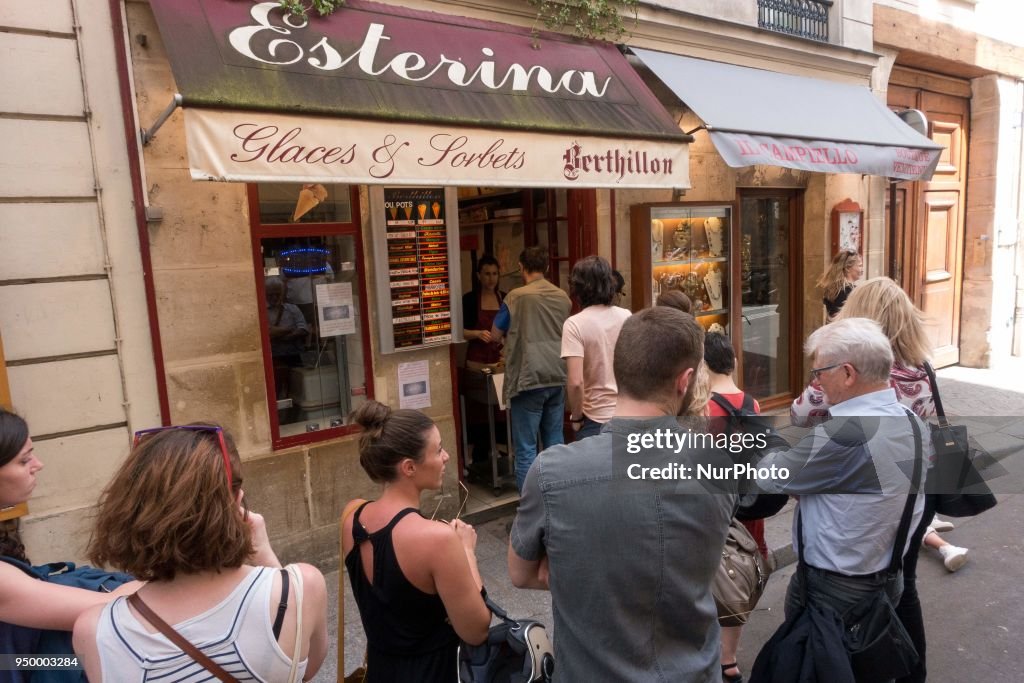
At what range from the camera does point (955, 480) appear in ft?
8.81

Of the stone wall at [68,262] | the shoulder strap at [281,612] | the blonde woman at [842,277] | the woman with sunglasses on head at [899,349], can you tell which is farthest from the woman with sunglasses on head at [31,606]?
the blonde woman at [842,277]

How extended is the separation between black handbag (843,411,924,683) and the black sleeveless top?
1403mm

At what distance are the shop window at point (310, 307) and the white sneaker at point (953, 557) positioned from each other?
4158 mm

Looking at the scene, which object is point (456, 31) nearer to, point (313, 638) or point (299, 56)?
point (299, 56)

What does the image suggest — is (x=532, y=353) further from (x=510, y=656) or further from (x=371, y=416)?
(x=510, y=656)

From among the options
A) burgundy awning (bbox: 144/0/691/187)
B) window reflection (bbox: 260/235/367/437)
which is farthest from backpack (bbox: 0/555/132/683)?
window reflection (bbox: 260/235/367/437)

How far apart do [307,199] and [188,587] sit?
3359 millimetres

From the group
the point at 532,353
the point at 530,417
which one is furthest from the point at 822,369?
the point at 530,417

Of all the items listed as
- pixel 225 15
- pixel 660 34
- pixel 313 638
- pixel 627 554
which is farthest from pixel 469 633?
pixel 660 34

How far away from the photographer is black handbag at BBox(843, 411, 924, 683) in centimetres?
239

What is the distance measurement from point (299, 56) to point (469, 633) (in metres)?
3.32

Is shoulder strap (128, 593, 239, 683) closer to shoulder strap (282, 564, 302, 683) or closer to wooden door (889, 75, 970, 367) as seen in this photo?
shoulder strap (282, 564, 302, 683)

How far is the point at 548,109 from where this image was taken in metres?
4.72

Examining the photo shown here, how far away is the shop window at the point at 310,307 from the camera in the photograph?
4516 millimetres
